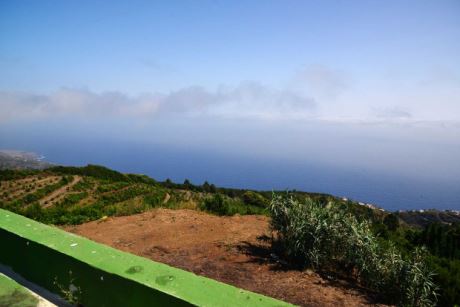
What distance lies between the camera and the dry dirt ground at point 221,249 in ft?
20.8

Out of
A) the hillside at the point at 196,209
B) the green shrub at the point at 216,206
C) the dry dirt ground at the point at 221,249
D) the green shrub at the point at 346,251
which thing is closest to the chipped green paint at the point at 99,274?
the dry dirt ground at the point at 221,249

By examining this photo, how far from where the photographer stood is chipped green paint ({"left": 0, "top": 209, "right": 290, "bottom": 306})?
90.3 inches

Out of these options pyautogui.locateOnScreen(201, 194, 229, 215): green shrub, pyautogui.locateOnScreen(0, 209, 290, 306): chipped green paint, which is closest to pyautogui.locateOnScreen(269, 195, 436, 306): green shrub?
pyautogui.locateOnScreen(0, 209, 290, 306): chipped green paint

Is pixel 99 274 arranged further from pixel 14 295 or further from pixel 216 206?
pixel 216 206

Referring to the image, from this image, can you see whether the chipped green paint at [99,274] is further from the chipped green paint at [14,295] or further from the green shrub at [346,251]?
the green shrub at [346,251]

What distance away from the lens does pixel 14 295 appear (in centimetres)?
313

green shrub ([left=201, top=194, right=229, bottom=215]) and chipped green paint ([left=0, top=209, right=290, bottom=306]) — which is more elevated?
chipped green paint ([left=0, top=209, right=290, bottom=306])

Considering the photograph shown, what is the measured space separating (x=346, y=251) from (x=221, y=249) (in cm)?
301

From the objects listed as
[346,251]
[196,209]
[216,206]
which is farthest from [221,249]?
[196,209]

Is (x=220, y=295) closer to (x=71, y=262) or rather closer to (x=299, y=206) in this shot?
(x=71, y=262)

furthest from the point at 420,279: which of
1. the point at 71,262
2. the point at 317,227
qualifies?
the point at 71,262

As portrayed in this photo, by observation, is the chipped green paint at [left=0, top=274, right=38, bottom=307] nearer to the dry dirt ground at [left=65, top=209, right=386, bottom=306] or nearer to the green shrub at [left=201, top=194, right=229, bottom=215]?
the dry dirt ground at [left=65, top=209, right=386, bottom=306]

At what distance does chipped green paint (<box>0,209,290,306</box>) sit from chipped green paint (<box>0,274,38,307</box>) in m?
0.17

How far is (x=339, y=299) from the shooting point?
20.0 ft
